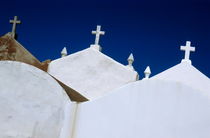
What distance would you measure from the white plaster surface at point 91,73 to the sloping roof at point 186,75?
1786mm

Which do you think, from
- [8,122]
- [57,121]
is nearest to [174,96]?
[57,121]

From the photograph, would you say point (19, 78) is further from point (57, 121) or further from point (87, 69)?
point (87, 69)

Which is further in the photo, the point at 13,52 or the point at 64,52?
the point at 64,52

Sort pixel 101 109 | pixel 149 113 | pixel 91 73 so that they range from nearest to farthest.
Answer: pixel 149 113, pixel 101 109, pixel 91 73

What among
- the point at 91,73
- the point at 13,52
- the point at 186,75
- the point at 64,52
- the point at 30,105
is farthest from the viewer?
the point at 64,52

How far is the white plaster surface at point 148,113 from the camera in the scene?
4531 mm

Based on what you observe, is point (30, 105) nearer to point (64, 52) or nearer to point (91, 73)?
point (91, 73)

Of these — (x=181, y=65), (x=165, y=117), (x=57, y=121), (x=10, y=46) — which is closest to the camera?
(x=165, y=117)

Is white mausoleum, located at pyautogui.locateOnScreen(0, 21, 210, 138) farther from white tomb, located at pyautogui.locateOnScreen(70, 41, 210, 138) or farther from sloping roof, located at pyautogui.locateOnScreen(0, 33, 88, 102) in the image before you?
sloping roof, located at pyautogui.locateOnScreen(0, 33, 88, 102)

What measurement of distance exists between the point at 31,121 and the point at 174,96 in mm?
1976

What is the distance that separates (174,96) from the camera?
470cm

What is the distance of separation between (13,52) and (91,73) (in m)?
2.36

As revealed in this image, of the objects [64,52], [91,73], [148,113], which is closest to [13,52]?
[91,73]

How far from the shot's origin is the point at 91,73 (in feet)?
36.8
